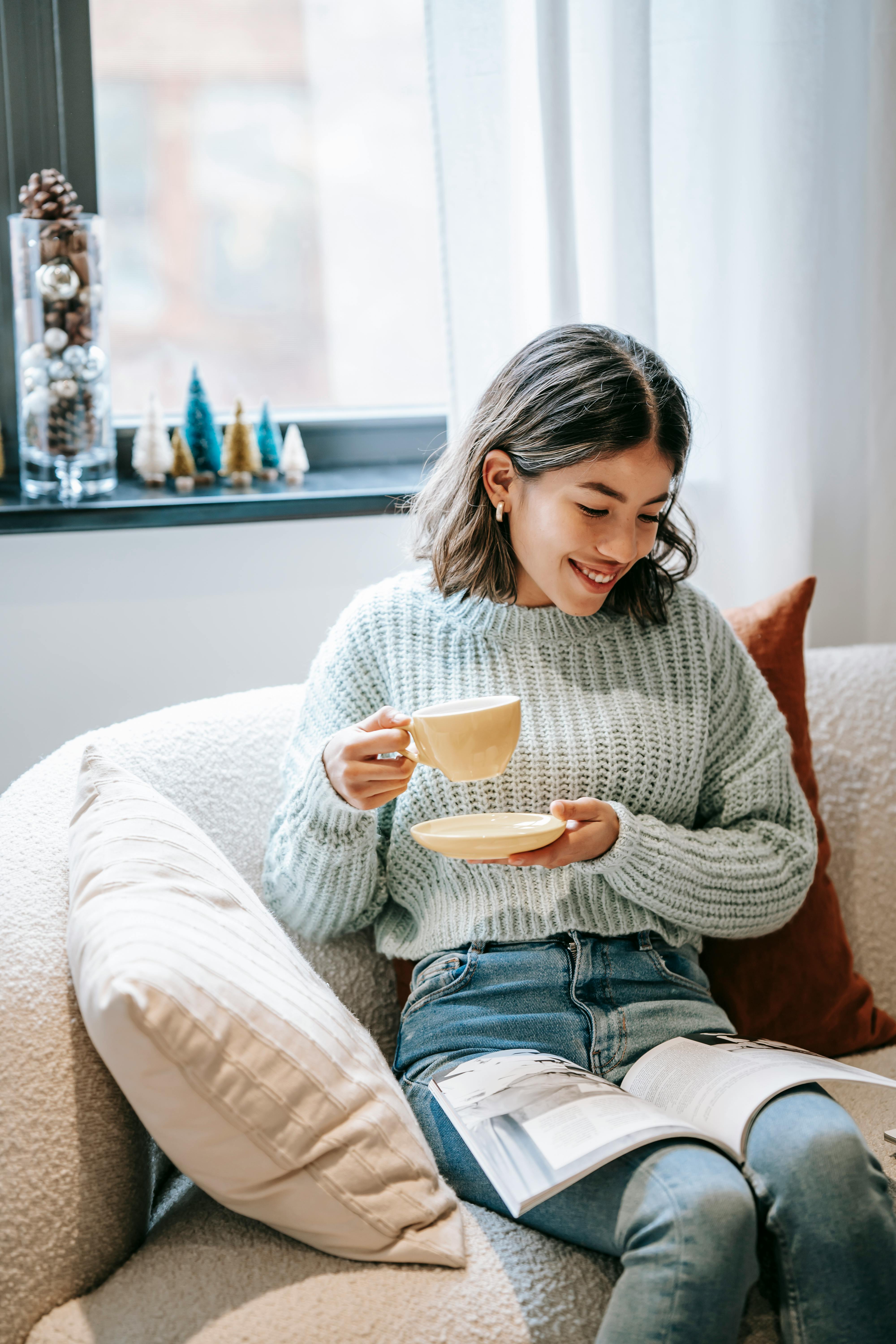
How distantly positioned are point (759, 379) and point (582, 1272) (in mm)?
1288

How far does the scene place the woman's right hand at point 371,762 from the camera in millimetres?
1051

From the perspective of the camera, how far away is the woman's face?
1.14m

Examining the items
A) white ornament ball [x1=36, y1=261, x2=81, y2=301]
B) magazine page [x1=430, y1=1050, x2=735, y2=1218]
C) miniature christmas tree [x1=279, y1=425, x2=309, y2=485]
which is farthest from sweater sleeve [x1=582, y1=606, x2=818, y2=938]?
white ornament ball [x1=36, y1=261, x2=81, y2=301]

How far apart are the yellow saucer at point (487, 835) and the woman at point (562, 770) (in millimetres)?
35

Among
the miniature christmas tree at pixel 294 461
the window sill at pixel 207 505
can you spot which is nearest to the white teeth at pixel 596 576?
the window sill at pixel 207 505

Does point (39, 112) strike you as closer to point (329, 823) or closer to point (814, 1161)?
point (329, 823)

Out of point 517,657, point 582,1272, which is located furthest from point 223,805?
point 582,1272

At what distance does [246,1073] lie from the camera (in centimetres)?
83

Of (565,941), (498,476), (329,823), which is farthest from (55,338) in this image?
(565,941)

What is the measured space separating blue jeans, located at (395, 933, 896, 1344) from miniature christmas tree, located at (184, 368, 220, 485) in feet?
3.57

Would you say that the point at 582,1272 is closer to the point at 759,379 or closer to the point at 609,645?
the point at 609,645

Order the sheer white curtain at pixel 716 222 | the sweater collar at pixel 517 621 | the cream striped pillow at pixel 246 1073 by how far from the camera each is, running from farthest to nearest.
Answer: the sheer white curtain at pixel 716 222 → the sweater collar at pixel 517 621 → the cream striped pillow at pixel 246 1073

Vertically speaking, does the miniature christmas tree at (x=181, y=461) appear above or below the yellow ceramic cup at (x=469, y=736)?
above

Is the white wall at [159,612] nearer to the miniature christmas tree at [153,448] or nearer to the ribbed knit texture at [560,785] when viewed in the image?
the miniature christmas tree at [153,448]
